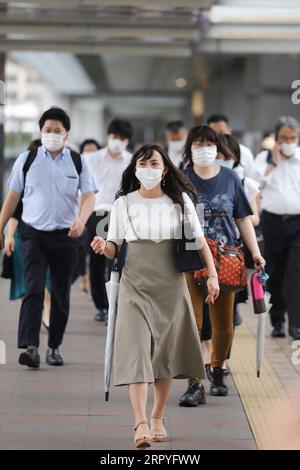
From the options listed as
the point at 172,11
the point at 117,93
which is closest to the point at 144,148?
the point at 172,11

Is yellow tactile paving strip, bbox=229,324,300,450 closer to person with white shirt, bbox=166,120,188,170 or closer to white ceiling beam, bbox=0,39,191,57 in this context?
person with white shirt, bbox=166,120,188,170

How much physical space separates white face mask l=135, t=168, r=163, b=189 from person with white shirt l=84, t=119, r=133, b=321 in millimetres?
4338

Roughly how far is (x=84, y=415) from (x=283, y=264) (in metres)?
3.48

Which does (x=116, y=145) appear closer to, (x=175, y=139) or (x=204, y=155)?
(x=175, y=139)

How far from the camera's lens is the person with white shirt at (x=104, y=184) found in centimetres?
1014

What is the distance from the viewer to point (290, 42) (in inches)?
674

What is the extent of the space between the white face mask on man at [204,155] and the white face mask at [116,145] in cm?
341

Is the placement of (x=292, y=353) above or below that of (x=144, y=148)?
below

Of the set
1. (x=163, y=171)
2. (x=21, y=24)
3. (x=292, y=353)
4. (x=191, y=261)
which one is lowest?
(x=292, y=353)

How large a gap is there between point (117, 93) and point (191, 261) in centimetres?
4478

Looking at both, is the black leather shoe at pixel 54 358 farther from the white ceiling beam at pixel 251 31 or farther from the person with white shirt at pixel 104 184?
the white ceiling beam at pixel 251 31

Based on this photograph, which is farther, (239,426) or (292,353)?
(292,353)
